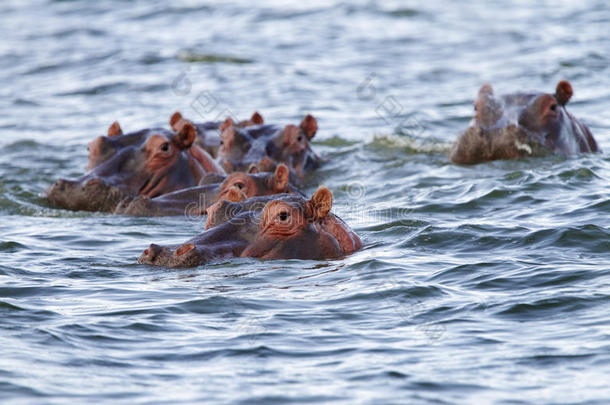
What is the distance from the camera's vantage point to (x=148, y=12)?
39.1m

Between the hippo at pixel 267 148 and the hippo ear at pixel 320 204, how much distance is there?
17.5ft

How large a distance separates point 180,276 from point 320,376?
2.52 metres

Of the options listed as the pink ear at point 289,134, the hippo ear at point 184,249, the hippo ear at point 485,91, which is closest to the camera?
the hippo ear at point 184,249

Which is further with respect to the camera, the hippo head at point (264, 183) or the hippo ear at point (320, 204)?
the hippo head at point (264, 183)

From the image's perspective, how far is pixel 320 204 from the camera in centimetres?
962

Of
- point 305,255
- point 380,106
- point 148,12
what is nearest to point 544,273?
point 305,255

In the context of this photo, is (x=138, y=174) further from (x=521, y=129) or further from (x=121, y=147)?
(x=521, y=129)

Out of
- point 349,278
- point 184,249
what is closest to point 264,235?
point 184,249

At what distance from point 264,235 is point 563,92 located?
710 centimetres

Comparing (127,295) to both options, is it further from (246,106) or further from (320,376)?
(246,106)

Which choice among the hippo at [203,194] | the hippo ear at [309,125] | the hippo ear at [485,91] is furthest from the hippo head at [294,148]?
the hippo at [203,194]

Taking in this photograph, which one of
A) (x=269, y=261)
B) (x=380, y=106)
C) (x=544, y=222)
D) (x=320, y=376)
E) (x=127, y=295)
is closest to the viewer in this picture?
(x=320, y=376)

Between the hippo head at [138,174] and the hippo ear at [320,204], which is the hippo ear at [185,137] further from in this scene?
the hippo ear at [320,204]

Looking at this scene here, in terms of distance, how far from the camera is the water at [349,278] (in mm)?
6996
